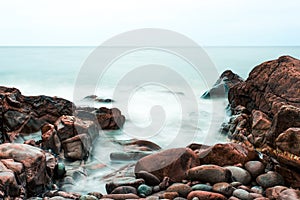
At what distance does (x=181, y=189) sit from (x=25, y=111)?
488cm

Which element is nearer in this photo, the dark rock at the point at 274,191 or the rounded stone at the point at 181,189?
the dark rock at the point at 274,191

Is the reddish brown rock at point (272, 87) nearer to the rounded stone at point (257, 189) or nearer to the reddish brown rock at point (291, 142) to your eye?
the reddish brown rock at point (291, 142)

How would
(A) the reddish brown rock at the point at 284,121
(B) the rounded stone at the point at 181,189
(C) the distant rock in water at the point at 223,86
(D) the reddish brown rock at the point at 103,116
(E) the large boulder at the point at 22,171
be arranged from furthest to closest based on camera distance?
(C) the distant rock in water at the point at 223,86 < (D) the reddish brown rock at the point at 103,116 < (A) the reddish brown rock at the point at 284,121 < (B) the rounded stone at the point at 181,189 < (E) the large boulder at the point at 22,171

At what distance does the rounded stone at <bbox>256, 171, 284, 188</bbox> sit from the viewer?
4340mm

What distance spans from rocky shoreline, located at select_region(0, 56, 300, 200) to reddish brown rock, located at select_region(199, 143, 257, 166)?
1 cm

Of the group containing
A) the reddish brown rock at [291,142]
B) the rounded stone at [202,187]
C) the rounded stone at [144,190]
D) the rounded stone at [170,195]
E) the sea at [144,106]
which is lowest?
the sea at [144,106]

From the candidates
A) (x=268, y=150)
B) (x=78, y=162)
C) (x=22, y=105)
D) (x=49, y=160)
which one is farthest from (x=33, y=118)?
(x=268, y=150)

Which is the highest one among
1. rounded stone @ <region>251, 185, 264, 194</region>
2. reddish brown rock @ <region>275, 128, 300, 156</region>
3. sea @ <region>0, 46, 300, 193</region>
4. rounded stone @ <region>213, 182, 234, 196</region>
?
reddish brown rock @ <region>275, 128, 300, 156</region>

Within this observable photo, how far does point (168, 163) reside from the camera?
4.79 m

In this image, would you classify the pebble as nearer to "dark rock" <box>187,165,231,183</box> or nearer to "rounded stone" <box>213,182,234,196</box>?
"dark rock" <box>187,165,231,183</box>

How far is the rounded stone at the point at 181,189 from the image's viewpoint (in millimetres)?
4193

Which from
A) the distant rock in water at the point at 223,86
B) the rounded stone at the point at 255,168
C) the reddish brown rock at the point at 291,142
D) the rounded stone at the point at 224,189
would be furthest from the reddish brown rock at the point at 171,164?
the distant rock in water at the point at 223,86

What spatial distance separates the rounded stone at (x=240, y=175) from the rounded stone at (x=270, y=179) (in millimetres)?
140

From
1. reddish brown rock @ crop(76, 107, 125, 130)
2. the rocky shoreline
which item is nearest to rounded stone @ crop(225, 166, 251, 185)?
the rocky shoreline
